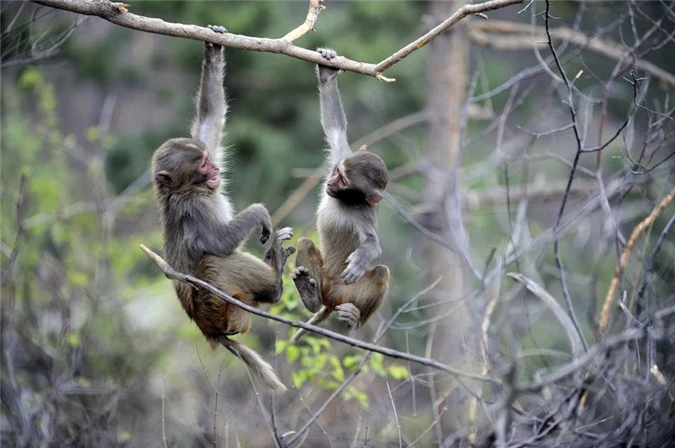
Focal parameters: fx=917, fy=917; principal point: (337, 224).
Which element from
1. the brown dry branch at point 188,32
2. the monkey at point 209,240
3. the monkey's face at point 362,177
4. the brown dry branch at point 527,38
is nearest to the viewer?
the brown dry branch at point 188,32

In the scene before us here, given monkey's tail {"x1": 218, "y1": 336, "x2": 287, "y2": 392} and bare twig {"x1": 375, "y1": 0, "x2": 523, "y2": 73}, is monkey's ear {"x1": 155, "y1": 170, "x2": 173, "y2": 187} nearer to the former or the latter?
monkey's tail {"x1": 218, "y1": 336, "x2": 287, "y2": 392}

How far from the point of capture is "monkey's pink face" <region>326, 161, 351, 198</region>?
21.6ft

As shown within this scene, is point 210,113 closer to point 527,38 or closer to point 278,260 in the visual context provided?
point 278,260

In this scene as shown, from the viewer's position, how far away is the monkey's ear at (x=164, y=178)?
6.70 m

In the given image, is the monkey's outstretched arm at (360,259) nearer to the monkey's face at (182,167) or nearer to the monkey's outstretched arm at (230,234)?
the monkey's outstretched arm at (230,234)

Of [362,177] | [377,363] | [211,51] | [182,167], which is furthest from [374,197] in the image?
[377,363]

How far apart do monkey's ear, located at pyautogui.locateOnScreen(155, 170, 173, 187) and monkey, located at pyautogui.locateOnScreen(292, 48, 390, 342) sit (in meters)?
1.09

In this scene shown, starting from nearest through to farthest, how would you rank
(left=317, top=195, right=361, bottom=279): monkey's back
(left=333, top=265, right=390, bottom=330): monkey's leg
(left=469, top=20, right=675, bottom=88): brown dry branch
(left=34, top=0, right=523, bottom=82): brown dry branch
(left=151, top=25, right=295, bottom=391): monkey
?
(left=34, top=0, right=523, bottom=82): brown dry branch → (left=151, top=25, right=295, bottom=391): monkey → (left=333, top=265, right=390, bottom=330): monkey's leg → (left=317, top=195, right=361, bottom=279): monkey's back → (left=469, top=20, right=675, bottom=88): brown dry branch

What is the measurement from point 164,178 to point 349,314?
1.69 meters

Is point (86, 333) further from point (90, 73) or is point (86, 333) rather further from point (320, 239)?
point (90, 73)

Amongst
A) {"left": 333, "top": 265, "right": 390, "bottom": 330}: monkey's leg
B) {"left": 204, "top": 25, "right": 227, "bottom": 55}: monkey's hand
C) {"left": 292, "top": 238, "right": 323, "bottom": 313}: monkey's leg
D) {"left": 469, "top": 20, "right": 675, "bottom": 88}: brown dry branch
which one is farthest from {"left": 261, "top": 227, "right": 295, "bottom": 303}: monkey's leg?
{"left": 469, "top": 20, "right": 675, "bottom": 88}: brown dry branch

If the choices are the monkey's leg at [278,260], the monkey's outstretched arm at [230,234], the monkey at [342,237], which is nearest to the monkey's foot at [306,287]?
the monkey at [342,237]

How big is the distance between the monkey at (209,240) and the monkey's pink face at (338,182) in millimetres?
488

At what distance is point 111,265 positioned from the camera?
14.2m
